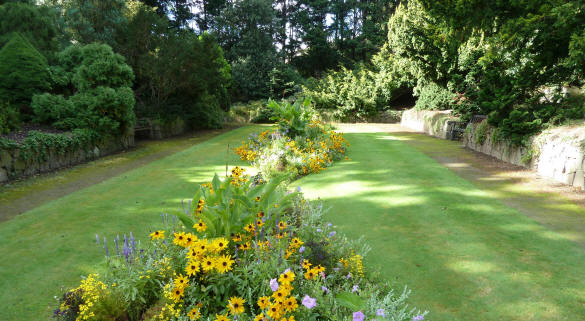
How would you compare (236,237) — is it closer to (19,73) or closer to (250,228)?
(250,228)

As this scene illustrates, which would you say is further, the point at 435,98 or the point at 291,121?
the point at 435,98

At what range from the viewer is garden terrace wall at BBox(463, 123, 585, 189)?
6.16 m

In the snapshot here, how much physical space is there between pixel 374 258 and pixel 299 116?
641 cm

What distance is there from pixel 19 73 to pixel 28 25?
121 inches

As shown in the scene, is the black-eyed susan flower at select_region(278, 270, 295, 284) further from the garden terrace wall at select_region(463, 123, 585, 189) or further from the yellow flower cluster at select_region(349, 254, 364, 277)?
the garden terrace wall at select_region(463, 123, 585, 189)

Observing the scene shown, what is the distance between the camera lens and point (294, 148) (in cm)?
812

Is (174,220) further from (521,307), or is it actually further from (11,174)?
(11,174)

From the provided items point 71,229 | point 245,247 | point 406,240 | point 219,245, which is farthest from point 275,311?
point 71,229

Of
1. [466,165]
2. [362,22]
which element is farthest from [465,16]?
[362,22]

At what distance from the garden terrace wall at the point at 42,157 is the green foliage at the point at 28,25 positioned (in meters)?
4.20

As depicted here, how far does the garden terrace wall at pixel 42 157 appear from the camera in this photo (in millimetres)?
7602

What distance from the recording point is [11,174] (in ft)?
25.1

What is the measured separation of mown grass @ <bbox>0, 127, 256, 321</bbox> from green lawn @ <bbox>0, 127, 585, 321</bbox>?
16 millimetres

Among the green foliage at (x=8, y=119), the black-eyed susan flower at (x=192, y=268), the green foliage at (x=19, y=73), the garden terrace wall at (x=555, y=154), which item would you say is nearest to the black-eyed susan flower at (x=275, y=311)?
the black-eyed susan flower at (x=192, y=268)
